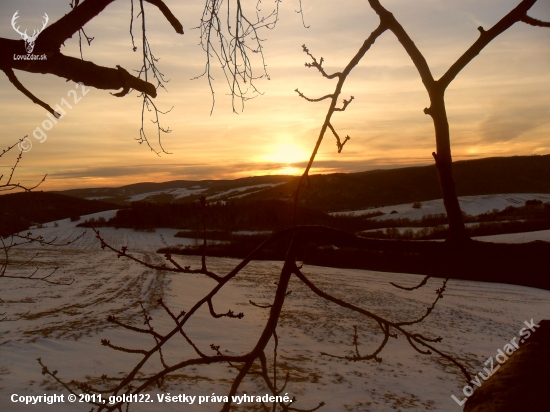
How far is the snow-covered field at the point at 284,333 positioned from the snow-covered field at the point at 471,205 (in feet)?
93.2

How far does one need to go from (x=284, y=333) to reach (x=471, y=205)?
208 feet

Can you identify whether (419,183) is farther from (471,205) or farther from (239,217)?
(239,217)

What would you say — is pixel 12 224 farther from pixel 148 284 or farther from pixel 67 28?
pixel 148 284

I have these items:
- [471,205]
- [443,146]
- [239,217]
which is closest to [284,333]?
[443,146]

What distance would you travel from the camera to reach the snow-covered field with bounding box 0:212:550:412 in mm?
12180

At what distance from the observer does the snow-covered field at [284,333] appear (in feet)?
40.0

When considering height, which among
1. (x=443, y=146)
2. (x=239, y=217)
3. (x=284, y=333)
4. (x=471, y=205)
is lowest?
(x=284, y=333)

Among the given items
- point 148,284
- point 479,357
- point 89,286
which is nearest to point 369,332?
point 479,357

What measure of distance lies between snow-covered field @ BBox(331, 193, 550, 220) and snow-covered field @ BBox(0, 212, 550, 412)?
28419 mm

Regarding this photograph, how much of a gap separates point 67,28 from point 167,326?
18622 millimetres

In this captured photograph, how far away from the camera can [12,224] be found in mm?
4652

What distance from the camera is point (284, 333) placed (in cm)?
1803

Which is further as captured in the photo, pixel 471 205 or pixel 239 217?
pixel 471 205

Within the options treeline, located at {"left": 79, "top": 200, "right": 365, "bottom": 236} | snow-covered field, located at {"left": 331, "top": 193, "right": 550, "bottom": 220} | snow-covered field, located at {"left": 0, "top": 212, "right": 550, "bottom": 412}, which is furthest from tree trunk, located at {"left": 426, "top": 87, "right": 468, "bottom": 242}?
snow-covered field, located at {"left": 331, "top": 193, "right": 550, "bottom": 220}
